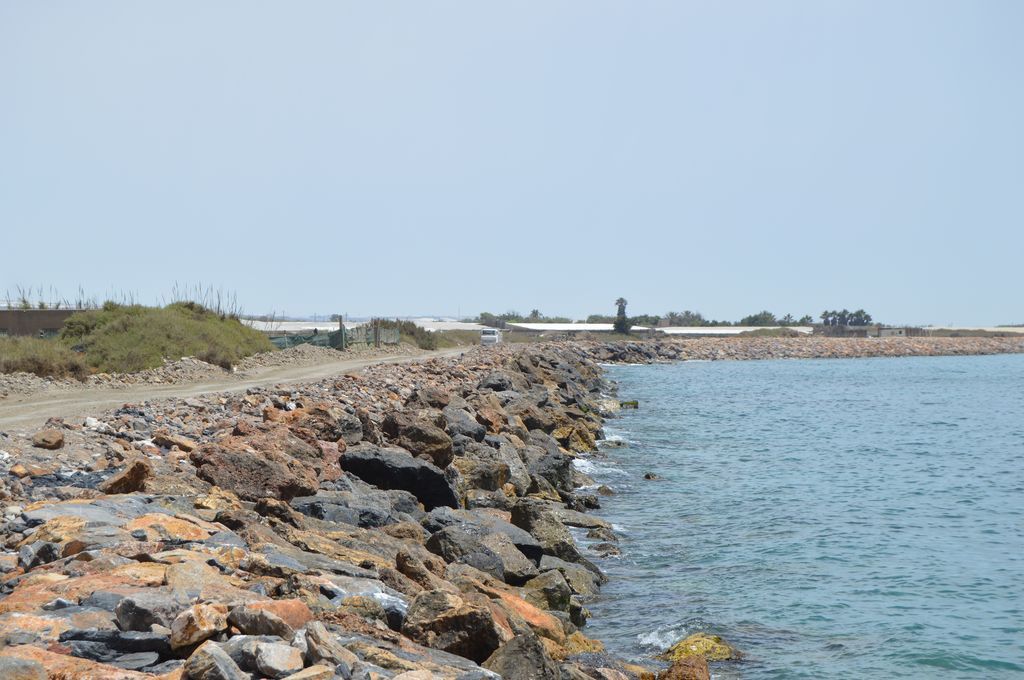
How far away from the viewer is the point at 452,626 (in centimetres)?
761

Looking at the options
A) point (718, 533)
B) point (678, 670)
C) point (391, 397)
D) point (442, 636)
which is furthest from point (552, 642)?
point (391, 397)

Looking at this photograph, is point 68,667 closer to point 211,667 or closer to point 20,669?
point 20,669

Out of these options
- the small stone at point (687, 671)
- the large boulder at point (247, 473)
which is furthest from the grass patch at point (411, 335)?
the small stone at point (687, 671)

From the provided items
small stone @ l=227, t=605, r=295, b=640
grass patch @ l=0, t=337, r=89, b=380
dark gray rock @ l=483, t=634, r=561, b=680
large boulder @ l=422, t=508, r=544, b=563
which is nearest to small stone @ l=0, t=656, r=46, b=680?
small stone @ l=227, t=605, r=295, b=640

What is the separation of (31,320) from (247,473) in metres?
34.0

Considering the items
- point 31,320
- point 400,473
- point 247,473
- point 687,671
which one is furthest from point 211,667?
point 31,320

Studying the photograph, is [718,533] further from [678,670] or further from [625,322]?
[625,322]

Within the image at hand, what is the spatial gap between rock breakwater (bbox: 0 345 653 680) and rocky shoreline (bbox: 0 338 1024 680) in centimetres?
2

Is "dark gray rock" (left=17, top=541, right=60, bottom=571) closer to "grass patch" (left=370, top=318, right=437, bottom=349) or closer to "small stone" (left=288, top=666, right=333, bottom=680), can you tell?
"small stone" (left=288, top=666, right=333, bottom=680)

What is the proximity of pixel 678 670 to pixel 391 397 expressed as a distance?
13581 mm

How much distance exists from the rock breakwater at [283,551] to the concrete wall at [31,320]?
2577 centimetres

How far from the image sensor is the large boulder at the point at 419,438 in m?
15.8

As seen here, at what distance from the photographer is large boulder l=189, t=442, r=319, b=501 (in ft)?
35.6

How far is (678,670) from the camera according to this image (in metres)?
9.16
